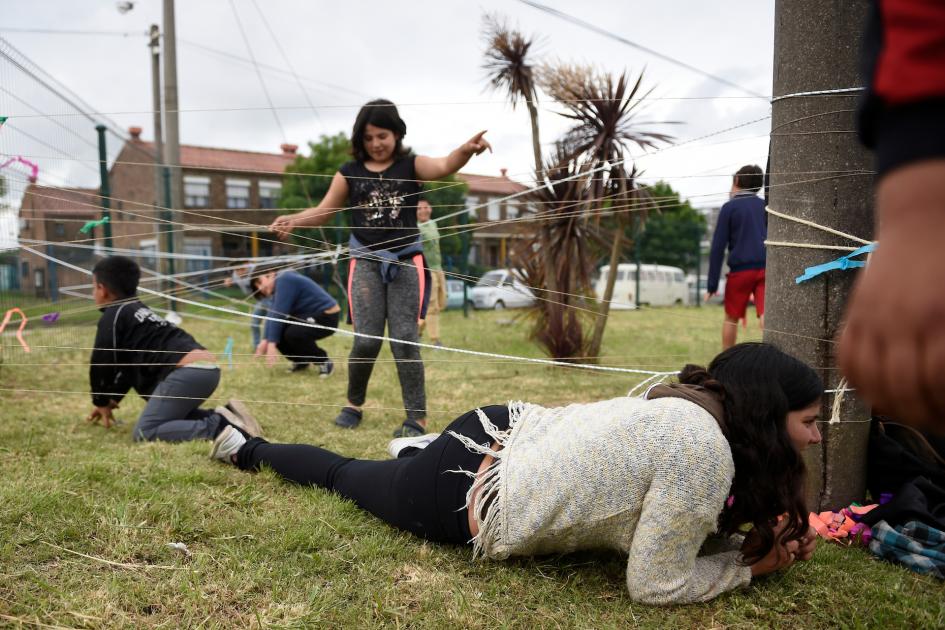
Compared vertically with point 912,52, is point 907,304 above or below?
below

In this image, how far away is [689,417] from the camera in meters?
1.58

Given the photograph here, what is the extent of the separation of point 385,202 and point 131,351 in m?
1.46

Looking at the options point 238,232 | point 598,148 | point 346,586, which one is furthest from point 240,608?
point 598,148

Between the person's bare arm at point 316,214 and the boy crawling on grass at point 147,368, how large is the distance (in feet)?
2.74

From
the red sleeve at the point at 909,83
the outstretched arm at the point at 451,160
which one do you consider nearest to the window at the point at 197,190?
the outstretched arm at the point at 451,160

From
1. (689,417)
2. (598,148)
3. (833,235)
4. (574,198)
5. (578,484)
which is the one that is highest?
(598,148)

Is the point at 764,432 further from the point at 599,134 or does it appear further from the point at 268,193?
the point at 268,193

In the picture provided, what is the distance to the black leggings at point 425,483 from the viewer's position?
1855 millimetres

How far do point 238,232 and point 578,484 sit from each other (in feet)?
7.21

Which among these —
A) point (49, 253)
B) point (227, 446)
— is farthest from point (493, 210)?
point (227, 446)

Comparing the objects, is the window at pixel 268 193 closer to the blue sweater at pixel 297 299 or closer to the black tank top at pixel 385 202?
the blue sweater at pixel 297 299

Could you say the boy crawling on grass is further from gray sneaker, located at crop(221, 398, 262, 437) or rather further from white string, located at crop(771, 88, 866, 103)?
white string, located at crop(771, 88, 866, 103)

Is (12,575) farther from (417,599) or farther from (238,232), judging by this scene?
(238,232)

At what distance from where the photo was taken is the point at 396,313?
11.1 ft
